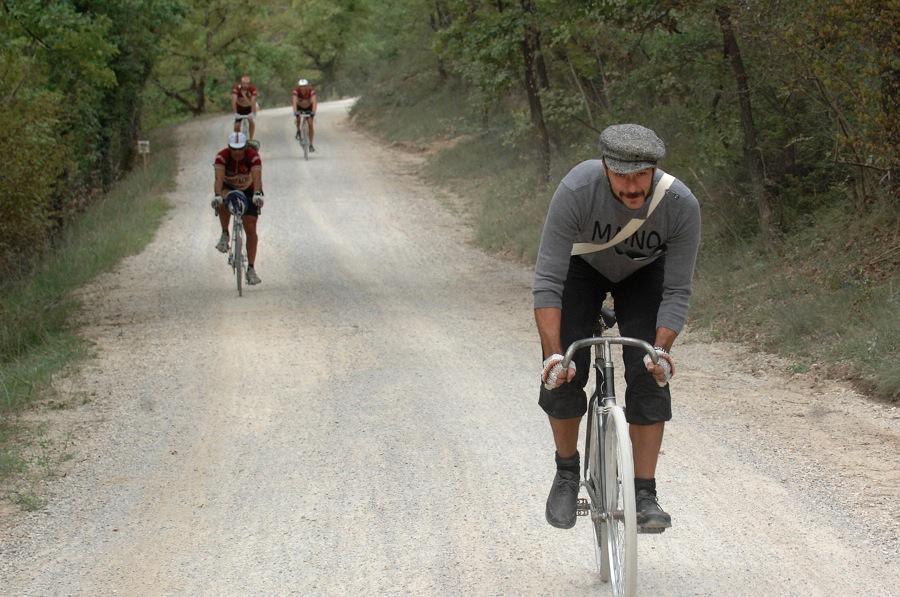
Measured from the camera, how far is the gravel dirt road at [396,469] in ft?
17.6

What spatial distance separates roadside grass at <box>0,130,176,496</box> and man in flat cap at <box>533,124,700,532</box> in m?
3.60

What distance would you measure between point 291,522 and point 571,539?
4.96ft

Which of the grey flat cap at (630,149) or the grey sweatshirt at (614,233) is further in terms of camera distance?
the grey sweatshirt at (614,233)

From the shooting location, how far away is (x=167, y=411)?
909cm

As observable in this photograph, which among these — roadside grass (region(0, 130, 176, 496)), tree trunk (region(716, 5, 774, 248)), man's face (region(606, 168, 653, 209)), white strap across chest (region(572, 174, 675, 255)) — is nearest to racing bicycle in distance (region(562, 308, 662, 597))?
white strap across chest (region(572, 174, 675, 255))

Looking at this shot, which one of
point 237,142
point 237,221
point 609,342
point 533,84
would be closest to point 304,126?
point 533,84

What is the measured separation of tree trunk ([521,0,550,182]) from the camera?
18734 millimetres

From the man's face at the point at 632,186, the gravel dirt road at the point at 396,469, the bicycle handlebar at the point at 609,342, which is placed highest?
the man's face at the point at 632,186

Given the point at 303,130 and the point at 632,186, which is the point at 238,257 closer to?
the point at 632,186

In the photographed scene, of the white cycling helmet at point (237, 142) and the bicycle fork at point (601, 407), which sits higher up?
the white cycling helmet at point (237, 142)

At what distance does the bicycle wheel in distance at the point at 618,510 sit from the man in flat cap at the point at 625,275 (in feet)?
0.44

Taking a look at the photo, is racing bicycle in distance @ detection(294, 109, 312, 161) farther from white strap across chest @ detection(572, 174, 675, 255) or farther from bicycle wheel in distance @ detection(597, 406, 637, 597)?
bicycle wheel in distance @ detection(597, 406, 637, 597)

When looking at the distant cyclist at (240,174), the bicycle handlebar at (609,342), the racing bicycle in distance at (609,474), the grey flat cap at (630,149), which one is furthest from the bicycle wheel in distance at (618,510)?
the distant cyclist at (240,174)

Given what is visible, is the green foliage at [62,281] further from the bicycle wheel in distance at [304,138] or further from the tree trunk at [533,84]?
the tree trunk at [533,84]
